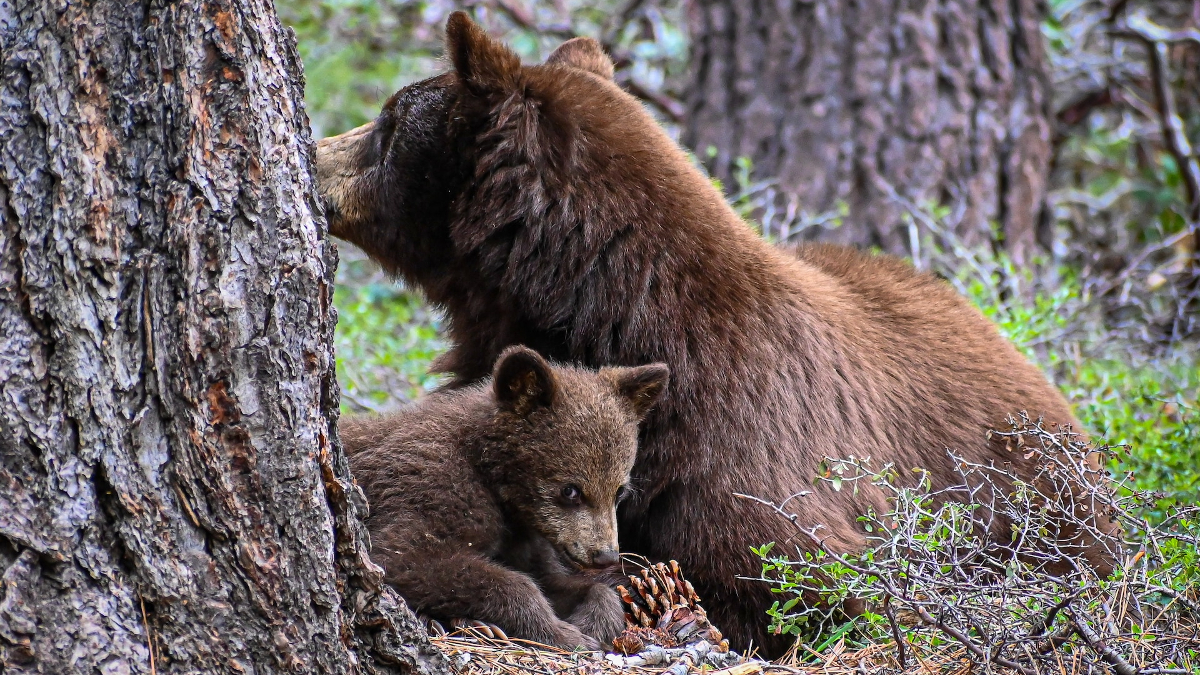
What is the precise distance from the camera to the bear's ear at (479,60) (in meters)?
3.59

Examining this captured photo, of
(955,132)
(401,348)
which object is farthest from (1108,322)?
(401,348)

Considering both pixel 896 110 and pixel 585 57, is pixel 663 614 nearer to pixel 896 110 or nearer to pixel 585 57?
pixel 585 57

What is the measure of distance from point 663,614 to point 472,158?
5.13 ft

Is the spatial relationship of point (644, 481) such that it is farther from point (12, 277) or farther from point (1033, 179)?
point (1033, 179)

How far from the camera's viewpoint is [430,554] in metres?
3.10

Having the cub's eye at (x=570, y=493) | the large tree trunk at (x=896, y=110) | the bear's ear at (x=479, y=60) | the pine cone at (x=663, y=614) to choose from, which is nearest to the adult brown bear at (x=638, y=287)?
the bear's ear at (x=479, y=60)

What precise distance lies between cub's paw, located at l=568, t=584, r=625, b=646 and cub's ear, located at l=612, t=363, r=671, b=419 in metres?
0.54

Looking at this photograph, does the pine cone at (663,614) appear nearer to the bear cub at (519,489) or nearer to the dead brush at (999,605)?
the bear cub at (519,489)

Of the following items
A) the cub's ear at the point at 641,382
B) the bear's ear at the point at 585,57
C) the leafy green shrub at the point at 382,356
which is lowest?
the cub's ear at the point at 641,382

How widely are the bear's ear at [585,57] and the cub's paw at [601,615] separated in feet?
6.73

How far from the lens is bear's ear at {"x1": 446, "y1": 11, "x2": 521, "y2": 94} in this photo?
3590 millimetres

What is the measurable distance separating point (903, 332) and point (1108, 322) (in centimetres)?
358

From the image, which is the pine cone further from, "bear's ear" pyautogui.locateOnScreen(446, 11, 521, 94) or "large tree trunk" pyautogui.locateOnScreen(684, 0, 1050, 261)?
"large tree trunk" pyautogui.locateOnScreen(684, 0, 1050, 261)

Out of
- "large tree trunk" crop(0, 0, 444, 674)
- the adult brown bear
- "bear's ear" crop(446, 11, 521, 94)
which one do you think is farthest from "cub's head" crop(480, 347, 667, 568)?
"bear's ear" crop(446, 11, 521, 94)
